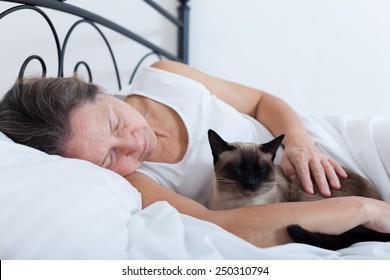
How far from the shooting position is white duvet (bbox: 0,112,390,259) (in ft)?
2.02

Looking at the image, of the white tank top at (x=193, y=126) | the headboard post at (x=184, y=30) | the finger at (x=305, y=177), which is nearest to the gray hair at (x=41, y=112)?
the white tank top at (x=193, y=126)

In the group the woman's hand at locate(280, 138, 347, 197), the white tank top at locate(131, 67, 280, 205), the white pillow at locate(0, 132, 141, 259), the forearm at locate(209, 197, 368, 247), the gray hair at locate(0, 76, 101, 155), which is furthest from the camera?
the white tank top at locate(131, 67, 280, 205)

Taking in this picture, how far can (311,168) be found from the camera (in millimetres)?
1055

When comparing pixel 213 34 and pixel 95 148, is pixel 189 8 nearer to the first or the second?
pixel 213 34

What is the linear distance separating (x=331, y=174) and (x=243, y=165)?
0.82ft

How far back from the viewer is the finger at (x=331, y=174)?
39.9 inches

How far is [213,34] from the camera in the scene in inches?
95.2

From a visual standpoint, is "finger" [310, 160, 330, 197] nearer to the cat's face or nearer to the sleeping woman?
the sleeping woman

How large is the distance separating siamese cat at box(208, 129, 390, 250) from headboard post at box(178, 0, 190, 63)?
145cm

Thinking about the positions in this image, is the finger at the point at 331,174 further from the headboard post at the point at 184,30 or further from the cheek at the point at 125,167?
the headboard post at the point at 184,30

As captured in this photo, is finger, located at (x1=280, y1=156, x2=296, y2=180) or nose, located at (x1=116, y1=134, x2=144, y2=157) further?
finger, located at (x1=280, y1=156, x2=296, y2=180)

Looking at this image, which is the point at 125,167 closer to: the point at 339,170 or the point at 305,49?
the point at 339,170

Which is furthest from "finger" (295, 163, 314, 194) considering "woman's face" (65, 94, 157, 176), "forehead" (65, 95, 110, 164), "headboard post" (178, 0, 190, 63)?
"headboard post" (178, 0, 190, 63)

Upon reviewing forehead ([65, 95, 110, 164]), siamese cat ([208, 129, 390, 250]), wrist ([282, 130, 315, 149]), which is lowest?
siamese cat ([208, 129, 390, 250])
